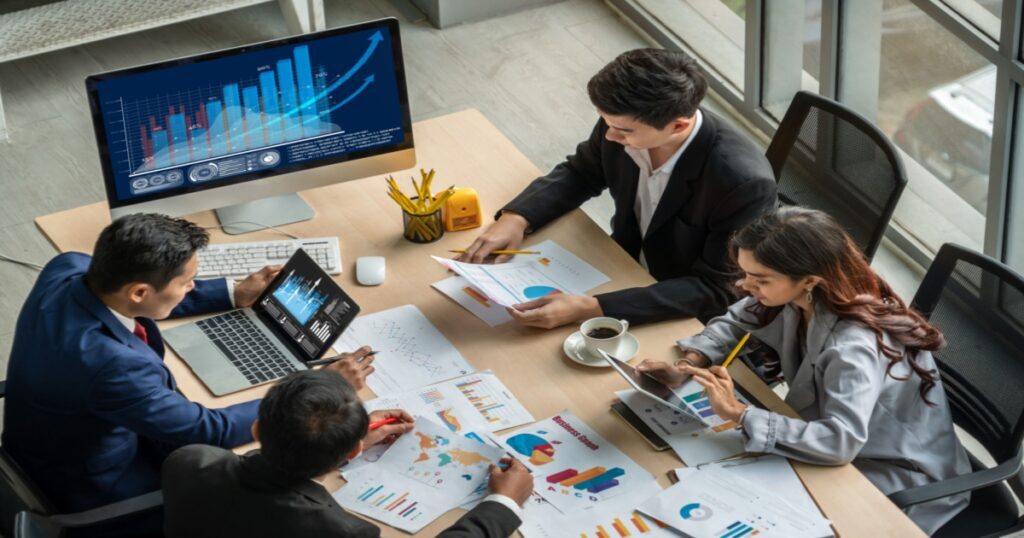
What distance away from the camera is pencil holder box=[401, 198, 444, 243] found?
3328 mm

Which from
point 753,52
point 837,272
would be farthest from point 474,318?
point 753,52

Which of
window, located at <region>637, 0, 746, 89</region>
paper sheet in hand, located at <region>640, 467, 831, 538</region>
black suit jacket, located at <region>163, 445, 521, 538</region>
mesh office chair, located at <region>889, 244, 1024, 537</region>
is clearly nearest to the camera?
black suit jacket, located at <region>163, 445, 521, 538</region>

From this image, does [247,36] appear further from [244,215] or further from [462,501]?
[462,501]

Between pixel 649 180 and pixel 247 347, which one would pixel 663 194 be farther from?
pixel 247 347

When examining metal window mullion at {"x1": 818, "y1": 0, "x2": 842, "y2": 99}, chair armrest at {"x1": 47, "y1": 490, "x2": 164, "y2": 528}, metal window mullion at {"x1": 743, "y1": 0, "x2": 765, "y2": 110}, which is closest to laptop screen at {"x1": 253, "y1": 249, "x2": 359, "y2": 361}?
chair armrest at {"x1": 47, "y1": 490, "x2": 164, "y2": 528}

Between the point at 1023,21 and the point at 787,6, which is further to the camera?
the point at 787,6

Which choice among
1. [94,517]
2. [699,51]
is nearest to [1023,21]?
[699,51]

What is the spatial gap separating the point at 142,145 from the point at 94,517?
974 mm

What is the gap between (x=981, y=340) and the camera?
115 inches

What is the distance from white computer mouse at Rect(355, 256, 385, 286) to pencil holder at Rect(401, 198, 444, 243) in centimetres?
14

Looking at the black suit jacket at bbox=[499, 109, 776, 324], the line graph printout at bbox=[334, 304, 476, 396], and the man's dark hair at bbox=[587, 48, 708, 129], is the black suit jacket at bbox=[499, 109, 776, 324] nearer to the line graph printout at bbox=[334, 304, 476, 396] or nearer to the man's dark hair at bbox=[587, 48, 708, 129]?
the man's dark hair at bbox=[587, 48, 708, 129]

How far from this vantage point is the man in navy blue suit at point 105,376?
8.75 feet

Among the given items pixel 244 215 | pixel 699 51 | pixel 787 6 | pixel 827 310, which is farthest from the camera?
pixel 699 51

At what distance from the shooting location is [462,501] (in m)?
2.57
